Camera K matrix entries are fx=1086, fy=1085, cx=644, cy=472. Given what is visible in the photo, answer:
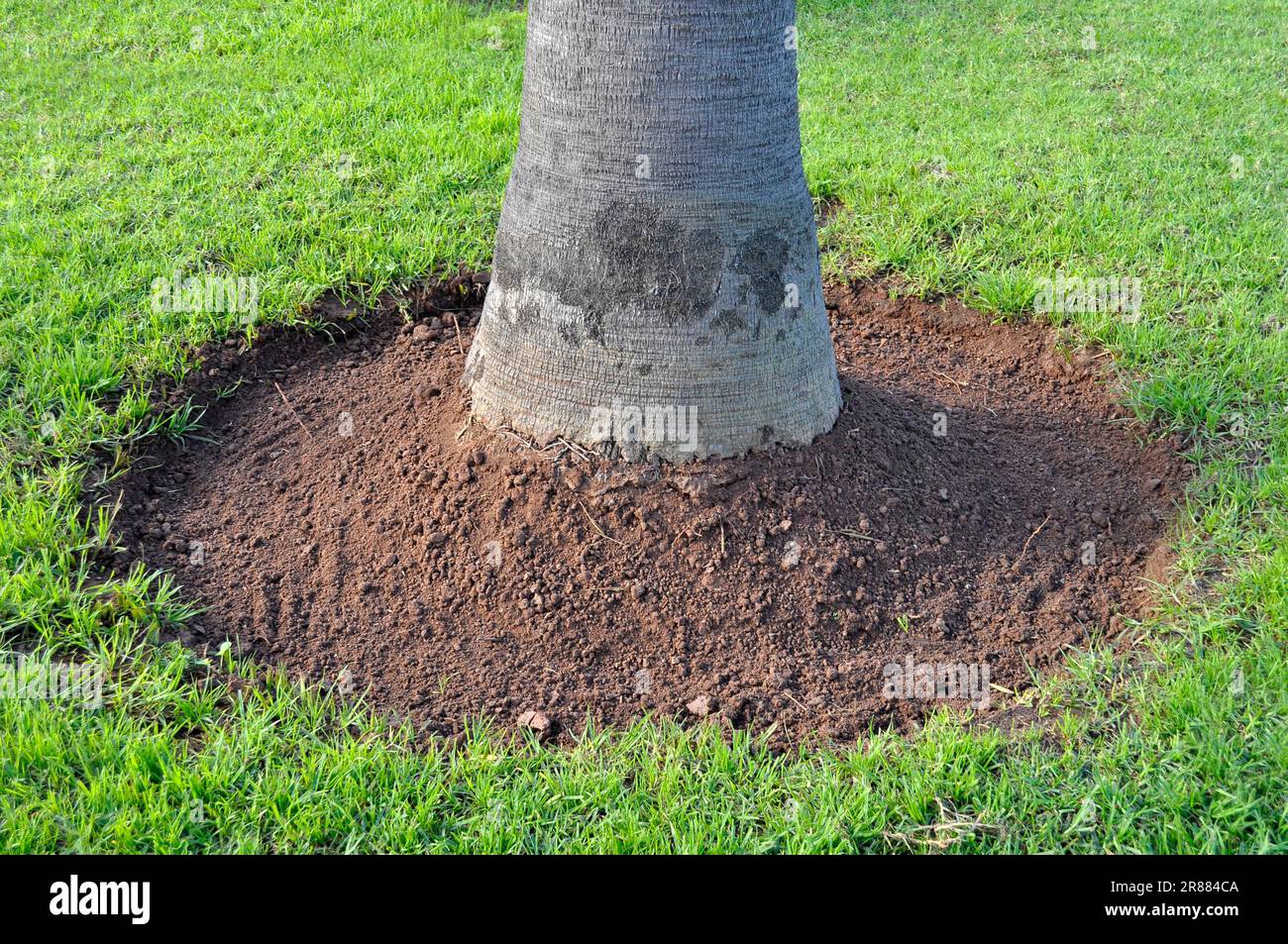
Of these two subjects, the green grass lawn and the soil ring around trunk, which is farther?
the soil ring around trunk

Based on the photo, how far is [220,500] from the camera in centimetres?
377

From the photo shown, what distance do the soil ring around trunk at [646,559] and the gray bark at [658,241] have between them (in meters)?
0.20

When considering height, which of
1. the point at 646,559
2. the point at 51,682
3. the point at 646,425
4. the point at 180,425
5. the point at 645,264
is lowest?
the point at 51,682

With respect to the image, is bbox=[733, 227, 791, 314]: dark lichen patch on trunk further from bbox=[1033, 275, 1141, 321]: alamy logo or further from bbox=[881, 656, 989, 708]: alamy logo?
bbox=[1033, 275, 1141, 321]: alamy logo

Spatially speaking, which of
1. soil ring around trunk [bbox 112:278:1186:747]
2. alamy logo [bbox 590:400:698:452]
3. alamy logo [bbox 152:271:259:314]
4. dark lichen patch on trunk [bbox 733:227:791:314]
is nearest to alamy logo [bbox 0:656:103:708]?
soil ring around trunk [bbox 112:278:1186:747]

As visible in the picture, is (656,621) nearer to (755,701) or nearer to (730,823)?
(755,701)

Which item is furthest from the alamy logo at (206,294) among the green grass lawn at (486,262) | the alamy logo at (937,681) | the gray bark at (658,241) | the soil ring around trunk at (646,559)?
the alamy logo at (937,681)

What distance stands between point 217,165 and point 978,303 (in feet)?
13.1

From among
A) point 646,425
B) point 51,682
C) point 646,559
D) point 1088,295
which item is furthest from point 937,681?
point 51,682

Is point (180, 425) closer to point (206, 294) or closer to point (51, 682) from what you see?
point (206, 294)

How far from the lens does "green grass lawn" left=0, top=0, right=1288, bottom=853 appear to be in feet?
8.80

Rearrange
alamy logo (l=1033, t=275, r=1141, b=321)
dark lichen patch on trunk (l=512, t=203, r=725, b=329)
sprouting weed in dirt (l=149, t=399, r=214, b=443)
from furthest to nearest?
1. alamy logo (l=1033, t=275, r=1141, b=321)
2. sprouting weed in dirt (l=149, t=399, r=214, b=443)
3. dark lichen patch on trunk (l=512, t=203, r=725, b=329)

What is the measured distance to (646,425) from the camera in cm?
346

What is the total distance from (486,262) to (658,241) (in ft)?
6.20
